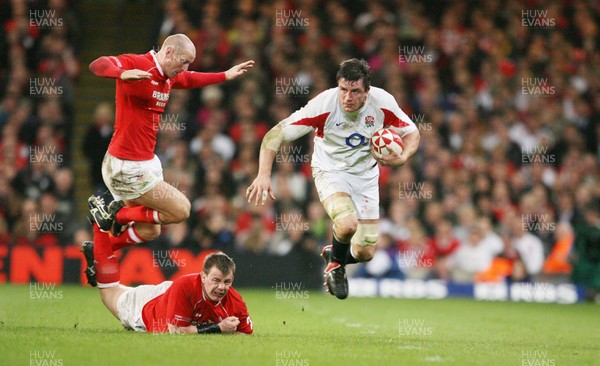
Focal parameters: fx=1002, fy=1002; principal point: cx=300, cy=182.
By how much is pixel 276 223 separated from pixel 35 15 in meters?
5.69

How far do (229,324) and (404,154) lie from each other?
224cm

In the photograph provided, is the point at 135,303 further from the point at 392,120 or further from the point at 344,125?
the point at 392,120

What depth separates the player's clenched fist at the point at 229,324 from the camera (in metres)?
8.76

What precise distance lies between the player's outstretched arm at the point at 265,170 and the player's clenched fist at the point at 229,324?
104 cm

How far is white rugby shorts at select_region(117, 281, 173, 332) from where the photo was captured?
9047mm

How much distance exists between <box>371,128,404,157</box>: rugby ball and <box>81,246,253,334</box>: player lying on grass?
1.80 meters

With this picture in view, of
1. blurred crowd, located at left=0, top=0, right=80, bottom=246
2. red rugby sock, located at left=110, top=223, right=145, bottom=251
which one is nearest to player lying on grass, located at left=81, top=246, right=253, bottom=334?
red rugby sock, located at left=110, top=223, right=145, bottom=251

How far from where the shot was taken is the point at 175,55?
30.5 feet

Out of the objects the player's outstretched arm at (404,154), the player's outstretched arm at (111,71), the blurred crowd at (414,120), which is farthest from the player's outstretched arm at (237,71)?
the blurred crowd at (414,120)

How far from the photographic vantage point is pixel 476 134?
56.8 feet

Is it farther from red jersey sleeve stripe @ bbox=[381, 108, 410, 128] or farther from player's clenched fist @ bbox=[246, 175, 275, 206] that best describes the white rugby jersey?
player's clenched fist @ bbox=[246, 175, 275, 206]

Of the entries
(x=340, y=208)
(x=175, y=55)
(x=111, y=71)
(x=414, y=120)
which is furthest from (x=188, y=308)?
(x=414, y=120)

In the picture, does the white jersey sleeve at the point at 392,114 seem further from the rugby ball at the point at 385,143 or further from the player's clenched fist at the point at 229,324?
the player's clenched fist at the point at 229,324

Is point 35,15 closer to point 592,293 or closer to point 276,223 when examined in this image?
point 276,223
